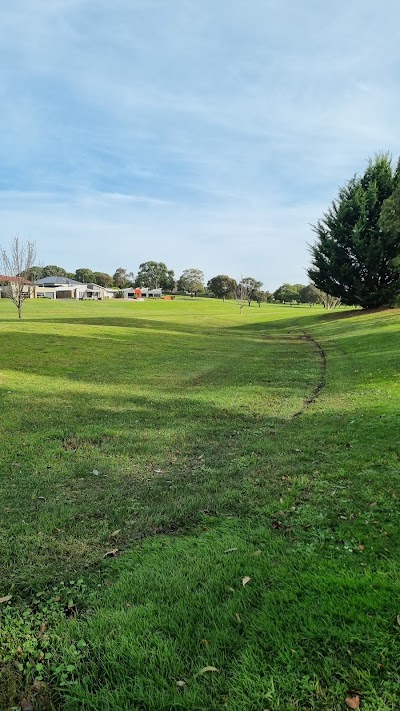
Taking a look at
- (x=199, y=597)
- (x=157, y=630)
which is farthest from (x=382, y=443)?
(x=157, y=630)

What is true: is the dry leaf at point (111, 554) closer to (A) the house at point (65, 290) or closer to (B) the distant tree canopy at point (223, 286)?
(A) the house at point (65, 290)

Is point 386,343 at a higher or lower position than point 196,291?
lower

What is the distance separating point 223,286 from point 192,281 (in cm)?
2099

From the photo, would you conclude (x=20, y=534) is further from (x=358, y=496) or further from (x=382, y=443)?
(x=382, y=443)

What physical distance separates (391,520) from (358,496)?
0.60 metres

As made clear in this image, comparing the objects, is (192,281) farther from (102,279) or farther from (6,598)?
(6,598)

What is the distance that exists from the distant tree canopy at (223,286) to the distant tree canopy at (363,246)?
79461 millimetres

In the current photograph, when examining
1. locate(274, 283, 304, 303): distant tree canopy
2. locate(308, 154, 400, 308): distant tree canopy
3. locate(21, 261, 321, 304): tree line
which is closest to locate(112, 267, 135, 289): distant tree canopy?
locate(21, 261, 321, 304): tree line

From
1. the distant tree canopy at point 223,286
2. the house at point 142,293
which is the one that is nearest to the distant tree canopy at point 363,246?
the distant tree canopy at point 223,286

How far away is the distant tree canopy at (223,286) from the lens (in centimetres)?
12088

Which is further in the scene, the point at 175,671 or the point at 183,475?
the point at 183,475

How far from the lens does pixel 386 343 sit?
63.1 ft

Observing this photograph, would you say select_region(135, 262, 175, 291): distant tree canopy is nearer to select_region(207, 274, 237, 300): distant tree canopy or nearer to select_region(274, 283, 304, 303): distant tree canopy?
select_region(207, 274, 237, 300): distant tree canopy

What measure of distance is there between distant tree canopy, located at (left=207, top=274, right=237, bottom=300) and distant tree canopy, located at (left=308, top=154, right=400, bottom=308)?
3128 inches
